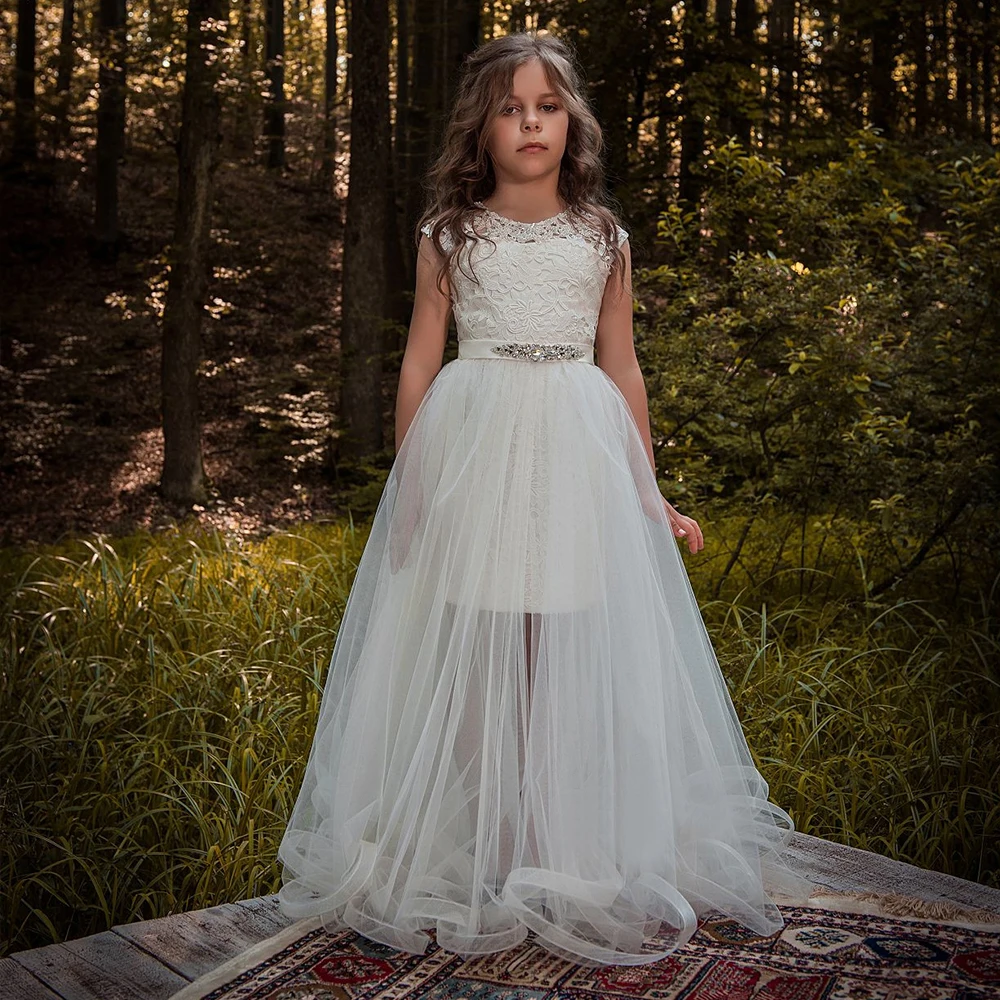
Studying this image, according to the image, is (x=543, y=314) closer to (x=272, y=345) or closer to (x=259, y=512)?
(x=259, y=512)

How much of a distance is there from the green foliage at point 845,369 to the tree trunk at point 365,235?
4.36 metres

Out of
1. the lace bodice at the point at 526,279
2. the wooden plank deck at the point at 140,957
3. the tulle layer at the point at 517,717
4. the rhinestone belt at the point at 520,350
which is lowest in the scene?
the wooden plank deck at the point at 140,957

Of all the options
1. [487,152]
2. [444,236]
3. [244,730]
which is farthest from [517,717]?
[244,730]

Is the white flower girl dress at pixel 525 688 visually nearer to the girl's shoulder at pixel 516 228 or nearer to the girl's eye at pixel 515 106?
the girl's shoulder at pixel 516 228

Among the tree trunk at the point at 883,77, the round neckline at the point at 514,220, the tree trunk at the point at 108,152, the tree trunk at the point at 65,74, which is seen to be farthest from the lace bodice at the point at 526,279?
the tree trunk at the point at 108,152

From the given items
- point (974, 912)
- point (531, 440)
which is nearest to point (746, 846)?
point (974, 912)

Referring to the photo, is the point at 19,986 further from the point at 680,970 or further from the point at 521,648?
the point at 680,970

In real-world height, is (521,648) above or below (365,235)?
below

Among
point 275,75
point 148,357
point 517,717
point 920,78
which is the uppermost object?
point 275,75

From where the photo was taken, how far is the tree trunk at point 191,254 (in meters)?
8.23

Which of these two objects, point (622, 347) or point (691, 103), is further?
point (691, 103)

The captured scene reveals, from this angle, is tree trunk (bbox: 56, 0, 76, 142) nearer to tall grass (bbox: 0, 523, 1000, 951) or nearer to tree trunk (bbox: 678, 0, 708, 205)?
tree trunk (bbox: 678, 0, 708, 205)

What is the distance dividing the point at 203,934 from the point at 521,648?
3.16ft

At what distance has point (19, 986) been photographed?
7.22ft
